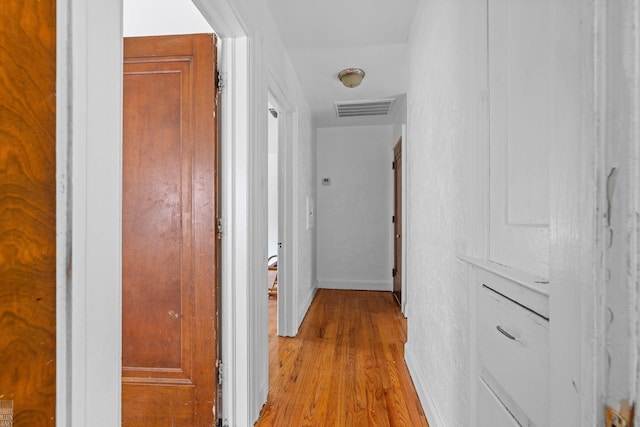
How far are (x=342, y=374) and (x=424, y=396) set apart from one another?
631 mm

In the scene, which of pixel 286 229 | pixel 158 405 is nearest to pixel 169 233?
pixel 158 405

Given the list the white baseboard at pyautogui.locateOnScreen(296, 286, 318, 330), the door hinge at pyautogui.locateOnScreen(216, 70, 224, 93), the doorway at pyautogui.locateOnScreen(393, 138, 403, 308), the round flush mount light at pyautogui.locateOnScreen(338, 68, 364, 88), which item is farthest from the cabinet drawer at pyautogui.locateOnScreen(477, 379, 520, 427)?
the doorway at pyautogui.locateOnScreen(393, 138, 403, 308)

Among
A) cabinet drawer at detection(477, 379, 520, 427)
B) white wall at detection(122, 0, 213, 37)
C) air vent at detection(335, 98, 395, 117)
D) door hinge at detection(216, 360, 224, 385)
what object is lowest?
door hinge at detection(216, 360, 224, 385)

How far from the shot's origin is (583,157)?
0.39 metres

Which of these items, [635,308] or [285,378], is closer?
[635,308]

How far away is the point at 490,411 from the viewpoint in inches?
37.4

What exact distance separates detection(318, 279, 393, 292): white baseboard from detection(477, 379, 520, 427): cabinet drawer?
148 inches

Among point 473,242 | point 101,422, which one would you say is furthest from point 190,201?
point 473,242

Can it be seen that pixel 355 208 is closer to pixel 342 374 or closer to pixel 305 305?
pixel 305 305

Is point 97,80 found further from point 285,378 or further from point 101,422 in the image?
point 285,378

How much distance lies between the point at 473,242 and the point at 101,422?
4.01ft

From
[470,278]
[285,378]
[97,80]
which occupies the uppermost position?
[97,80]

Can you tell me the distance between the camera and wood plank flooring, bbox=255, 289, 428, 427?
1.79 m

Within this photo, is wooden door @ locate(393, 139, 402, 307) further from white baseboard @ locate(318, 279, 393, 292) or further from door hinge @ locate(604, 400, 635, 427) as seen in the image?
door hinge @ locate(604, 400, 635, 427)
